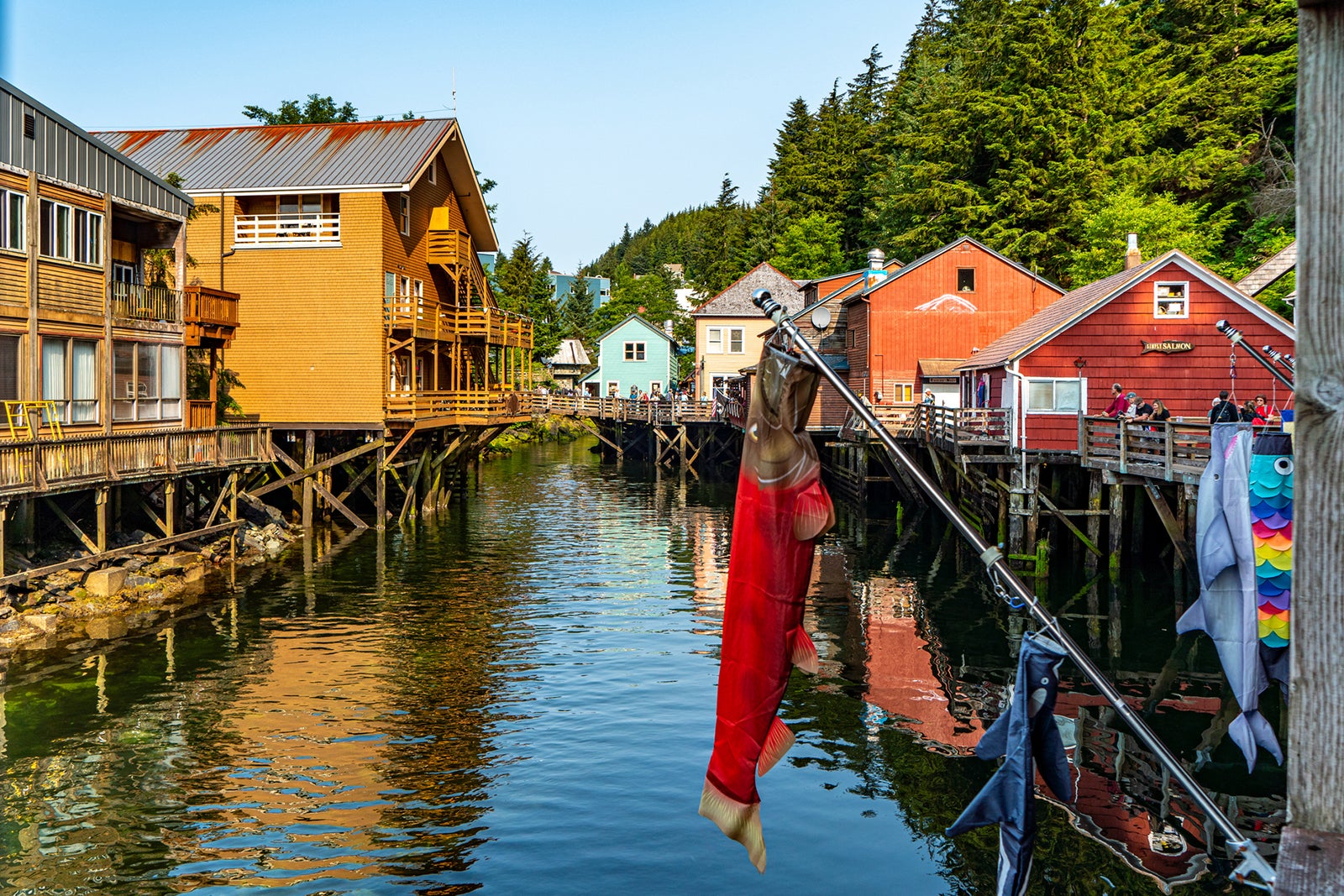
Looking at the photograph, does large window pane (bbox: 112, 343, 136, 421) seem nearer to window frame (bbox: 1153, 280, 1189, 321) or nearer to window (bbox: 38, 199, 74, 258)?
window (bbox: 38, 199, 74, 258)

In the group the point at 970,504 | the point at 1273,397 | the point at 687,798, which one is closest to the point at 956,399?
the point at 970,504

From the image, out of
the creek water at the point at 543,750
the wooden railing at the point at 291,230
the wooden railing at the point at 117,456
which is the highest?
the wooden railing at the point at 291,230

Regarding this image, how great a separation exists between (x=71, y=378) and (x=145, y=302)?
3.84 metres

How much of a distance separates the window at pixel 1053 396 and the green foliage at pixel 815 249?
4907 centimetres

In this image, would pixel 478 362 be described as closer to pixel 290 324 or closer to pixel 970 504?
pixel 290 324

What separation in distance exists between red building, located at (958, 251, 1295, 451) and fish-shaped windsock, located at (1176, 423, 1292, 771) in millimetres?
22864

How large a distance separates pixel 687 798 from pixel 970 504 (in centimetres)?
Result: 2213

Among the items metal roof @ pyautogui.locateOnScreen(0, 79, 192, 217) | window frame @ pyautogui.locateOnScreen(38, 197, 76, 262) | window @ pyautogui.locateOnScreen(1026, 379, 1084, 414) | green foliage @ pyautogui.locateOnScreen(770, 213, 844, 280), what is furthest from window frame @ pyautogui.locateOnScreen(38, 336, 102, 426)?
green foliage @ pyautogui.locateOnScreen(770, 213, 844, 280)

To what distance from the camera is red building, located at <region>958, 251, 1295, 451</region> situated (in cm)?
2828

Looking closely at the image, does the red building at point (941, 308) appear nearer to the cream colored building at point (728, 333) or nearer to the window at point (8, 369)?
the cream colored building at point (728, 333)

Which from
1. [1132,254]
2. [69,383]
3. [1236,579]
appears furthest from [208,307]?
[1132,254]

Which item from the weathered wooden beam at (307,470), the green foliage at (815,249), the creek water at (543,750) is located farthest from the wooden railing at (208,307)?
the green foliage at (815,249)

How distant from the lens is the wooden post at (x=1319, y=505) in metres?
1.97

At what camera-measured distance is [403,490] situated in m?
39.7
